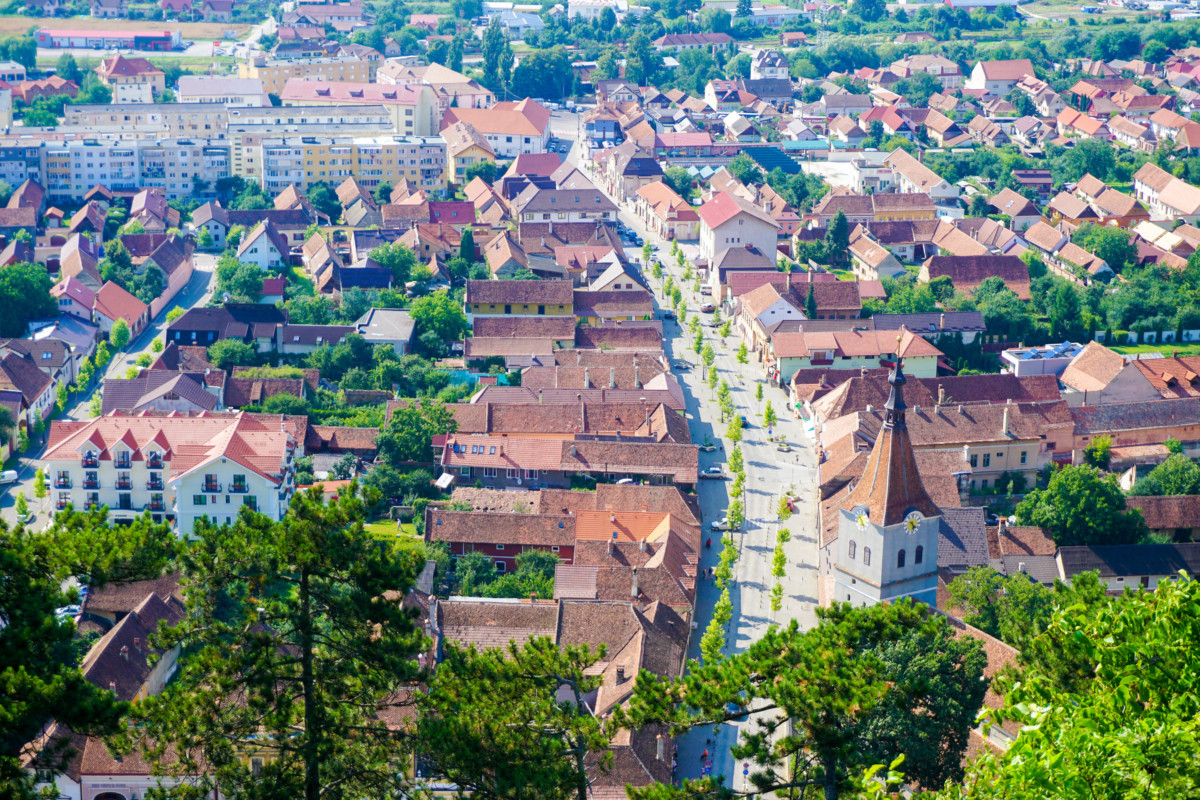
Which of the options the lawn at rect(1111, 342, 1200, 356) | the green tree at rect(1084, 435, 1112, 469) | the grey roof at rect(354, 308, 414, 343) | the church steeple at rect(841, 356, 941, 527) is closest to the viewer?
the church steeple at rect(841, 356, 941, 527)

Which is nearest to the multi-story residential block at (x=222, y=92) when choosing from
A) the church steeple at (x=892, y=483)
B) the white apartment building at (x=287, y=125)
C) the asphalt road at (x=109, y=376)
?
the white apartment building at (x=287, y=125)

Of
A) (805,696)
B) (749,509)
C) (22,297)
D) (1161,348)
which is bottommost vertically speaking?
(749,509)

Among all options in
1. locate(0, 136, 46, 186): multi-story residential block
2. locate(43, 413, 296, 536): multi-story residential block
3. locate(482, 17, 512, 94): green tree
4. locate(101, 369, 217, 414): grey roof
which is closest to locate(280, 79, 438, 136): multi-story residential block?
locate(482, 17, 512, 94): green tree

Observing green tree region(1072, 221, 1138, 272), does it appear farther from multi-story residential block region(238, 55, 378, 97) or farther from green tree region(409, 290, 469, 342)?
multi-story residential block region(238, 55, 378, 97)

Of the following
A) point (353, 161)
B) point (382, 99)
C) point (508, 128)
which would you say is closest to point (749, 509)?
point (353, 161)

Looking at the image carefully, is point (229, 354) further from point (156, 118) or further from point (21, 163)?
point (156, 118)

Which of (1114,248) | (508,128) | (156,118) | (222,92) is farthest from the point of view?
(222,92)

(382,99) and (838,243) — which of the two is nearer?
(838,243)
